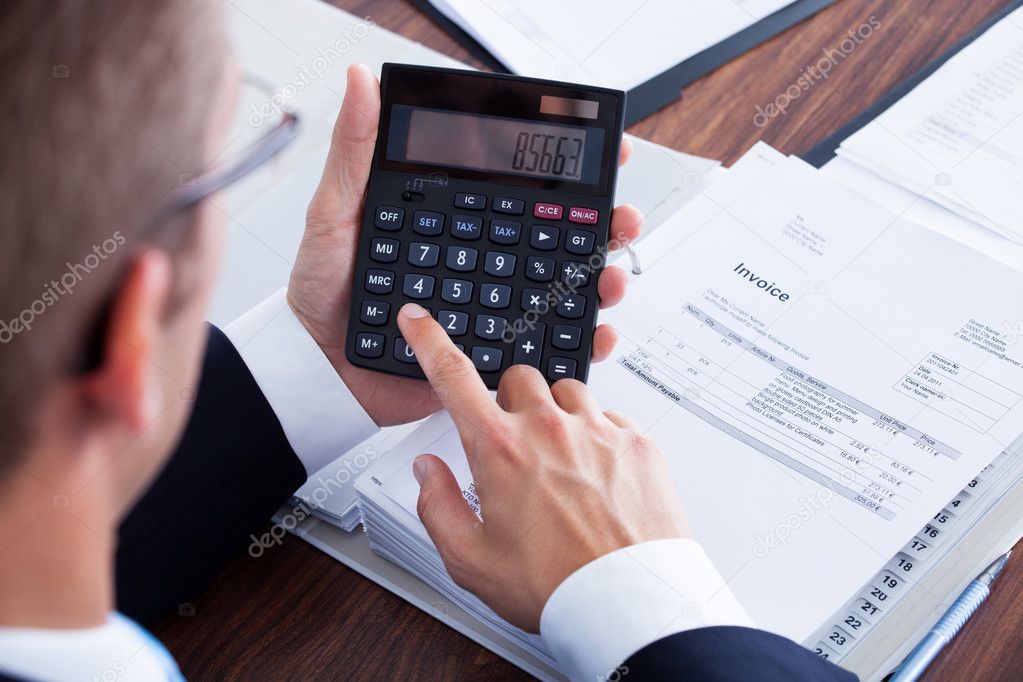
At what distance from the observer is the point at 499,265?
50 centimetres

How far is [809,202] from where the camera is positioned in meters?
0.57

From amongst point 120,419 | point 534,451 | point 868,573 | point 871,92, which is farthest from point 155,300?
point 871,92

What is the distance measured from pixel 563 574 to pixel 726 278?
23cm

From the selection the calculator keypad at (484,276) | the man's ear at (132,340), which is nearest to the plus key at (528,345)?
the calculator keypad at (484,276)

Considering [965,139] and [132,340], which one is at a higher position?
[965,139]

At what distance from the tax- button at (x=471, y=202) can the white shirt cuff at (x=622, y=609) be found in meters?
0.21

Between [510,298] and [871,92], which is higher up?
[871,92]

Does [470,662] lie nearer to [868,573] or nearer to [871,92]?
[868,573]

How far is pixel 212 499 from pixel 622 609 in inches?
8.9

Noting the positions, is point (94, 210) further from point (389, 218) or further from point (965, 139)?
→ point (965, 139)

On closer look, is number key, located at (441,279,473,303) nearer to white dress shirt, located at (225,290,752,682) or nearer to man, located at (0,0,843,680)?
man, located at (0,0,843,680)

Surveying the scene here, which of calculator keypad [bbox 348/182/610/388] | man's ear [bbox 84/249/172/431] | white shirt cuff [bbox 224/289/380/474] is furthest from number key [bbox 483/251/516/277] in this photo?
man's ear [bbox 84/249/172/431]

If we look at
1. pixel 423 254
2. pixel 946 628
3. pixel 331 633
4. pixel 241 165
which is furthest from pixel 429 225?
pixel 946 628

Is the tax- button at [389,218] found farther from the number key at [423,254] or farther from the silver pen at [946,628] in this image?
the silver pen at [946,628]
